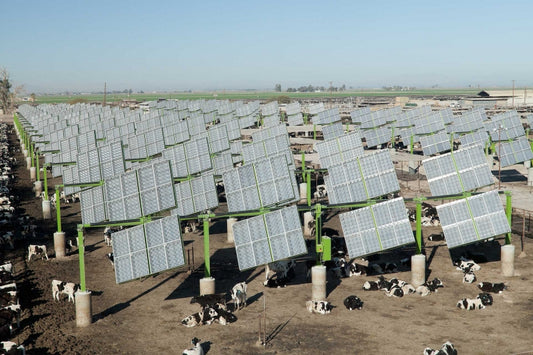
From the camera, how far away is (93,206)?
29422 mm

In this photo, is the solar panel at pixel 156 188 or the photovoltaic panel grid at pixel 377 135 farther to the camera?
the photovoltaic panel grid at pixel 377 135

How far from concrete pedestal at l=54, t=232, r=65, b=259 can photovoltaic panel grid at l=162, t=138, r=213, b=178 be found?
25.2ft

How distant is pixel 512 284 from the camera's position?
27438 millimetres

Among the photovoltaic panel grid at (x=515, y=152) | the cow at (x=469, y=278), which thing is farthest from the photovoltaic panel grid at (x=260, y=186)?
the photovoltaic panel grid at (x=515, y=152)

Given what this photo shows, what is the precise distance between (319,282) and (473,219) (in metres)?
8.49

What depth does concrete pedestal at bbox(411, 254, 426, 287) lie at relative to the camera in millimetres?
27203

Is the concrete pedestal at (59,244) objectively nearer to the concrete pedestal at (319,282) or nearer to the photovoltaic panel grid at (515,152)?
the concrete pedestal at (319,282)

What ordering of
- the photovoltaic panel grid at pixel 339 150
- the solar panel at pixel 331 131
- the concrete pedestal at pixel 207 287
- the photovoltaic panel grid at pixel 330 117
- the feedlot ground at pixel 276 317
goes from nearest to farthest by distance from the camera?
the feedlot ground at pixel 276 317 < the concrete pedestal at pixel 207 287 < the photovoltaic panel grid at pixel 339 150 < the solar panel at pixel 331 131 < the photovoltaic panel grid at pixel 330 117

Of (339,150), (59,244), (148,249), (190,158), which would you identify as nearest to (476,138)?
(339,150)

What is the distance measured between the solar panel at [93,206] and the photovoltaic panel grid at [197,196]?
13.4ft

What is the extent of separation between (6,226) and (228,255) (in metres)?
16.6

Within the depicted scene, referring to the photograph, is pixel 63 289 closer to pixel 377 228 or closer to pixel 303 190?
pixel 377 228

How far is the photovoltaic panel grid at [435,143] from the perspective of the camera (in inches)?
2256

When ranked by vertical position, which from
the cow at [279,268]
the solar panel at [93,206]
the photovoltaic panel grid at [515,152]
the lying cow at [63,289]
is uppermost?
the solar panel at [93,206]
